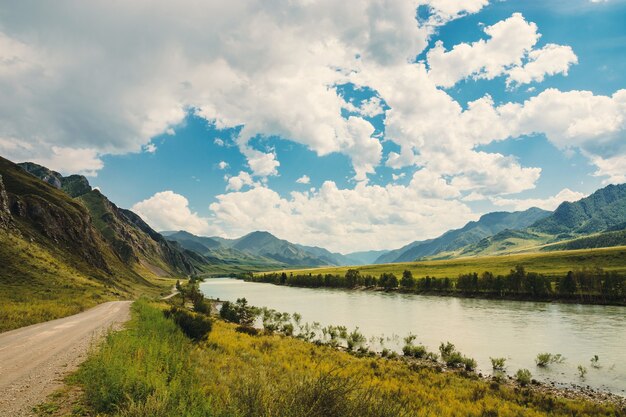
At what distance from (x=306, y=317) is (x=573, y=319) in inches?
2354

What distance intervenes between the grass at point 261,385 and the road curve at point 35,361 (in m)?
1.22

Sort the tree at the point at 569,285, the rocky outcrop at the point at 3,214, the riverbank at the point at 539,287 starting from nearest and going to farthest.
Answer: the rocky outcrop at the point at 3,214 < the riverbank at the point at 539,287 < the tree at the point at 569,285

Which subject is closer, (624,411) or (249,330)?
(624,411)

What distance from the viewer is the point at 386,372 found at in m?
32.7

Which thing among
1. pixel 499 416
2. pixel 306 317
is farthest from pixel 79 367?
pixel 306 317

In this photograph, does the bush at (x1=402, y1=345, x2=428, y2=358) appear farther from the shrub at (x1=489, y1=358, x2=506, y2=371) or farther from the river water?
the shrub at (x1=489, y1=358, x2=506, y2=371)

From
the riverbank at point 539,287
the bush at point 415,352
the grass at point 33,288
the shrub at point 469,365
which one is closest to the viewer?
the grass at point 33,288

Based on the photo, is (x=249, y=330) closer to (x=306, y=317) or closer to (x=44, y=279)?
(x=306, y=317)

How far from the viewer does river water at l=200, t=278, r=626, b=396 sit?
39.6 metres

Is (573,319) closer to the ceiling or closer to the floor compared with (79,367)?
closer to the floor

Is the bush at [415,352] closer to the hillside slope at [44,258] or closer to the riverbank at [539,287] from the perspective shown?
the hillside slope at [44,258]

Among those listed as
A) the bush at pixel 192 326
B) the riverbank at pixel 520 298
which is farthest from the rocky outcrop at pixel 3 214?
the riverbank at pixel 520 298

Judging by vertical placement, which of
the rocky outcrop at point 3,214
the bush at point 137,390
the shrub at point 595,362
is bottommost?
the shrub at point 595,362

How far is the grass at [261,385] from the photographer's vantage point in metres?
9.65
